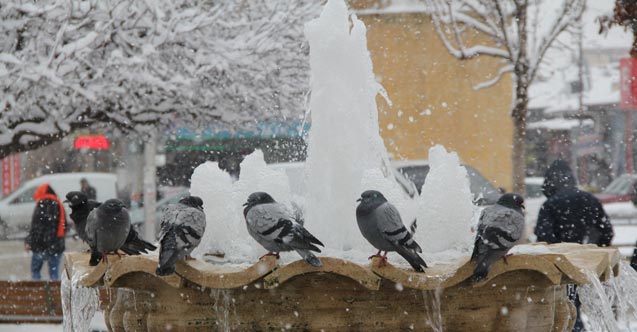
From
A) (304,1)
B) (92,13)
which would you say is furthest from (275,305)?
(304,1)

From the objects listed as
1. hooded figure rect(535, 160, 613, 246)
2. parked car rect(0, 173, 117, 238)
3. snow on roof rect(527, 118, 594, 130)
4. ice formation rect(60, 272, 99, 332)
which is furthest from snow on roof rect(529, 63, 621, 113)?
ice formation rect(60, 272, 99, 332)

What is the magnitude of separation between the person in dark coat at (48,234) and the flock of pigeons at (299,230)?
9.44m

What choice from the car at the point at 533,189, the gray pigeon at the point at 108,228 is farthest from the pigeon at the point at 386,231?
the car at the point at 533,189

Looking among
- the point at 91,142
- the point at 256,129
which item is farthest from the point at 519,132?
the point at 91,142

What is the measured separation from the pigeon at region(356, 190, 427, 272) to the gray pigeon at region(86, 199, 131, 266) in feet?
3.97

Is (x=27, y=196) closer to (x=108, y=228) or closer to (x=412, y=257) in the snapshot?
(x=108, y=228)

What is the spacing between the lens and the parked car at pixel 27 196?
23500 millimetres

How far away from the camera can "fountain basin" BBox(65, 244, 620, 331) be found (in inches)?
170

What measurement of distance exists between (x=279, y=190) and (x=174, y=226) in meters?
1.58

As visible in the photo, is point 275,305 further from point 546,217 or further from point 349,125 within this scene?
point 546,217

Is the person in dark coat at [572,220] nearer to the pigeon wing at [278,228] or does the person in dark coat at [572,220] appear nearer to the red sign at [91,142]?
the pigeon wing at [278,228]

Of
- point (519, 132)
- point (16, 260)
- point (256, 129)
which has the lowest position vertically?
point (16, 260)

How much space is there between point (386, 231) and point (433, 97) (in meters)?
20.9

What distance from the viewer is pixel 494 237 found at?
13.7 ft
